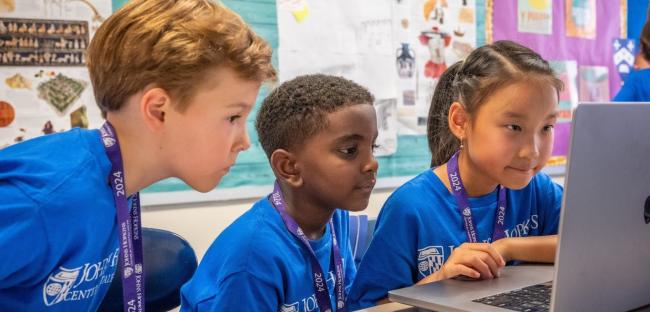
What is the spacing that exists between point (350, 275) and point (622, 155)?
85 centimetres

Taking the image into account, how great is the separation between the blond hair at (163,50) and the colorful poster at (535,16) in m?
2.12

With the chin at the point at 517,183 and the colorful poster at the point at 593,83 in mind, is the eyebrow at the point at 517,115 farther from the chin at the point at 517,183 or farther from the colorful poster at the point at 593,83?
the colorful poster at the point at 593,83

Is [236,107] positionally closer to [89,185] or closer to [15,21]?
[89,185]

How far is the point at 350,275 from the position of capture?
1479 millimetres

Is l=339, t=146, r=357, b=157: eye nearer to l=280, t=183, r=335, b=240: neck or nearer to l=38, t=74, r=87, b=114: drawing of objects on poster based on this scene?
l=280, t=183, r=335, b=240: neck

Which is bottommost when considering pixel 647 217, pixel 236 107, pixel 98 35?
pixel 647 217

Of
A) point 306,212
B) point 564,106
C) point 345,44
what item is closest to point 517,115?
point 306,212

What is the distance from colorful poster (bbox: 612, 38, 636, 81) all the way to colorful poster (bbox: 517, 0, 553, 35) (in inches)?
19.4

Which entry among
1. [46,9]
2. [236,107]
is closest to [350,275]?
[236,107]

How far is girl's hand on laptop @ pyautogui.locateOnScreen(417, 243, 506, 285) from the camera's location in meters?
1.05

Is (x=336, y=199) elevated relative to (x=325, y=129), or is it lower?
lower

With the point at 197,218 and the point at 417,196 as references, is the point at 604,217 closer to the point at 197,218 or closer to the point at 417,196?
the point at 417,196

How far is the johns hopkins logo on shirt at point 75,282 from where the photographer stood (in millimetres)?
918

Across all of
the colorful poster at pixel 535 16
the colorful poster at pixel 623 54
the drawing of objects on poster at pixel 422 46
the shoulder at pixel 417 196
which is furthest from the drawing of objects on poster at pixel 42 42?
the colorful poster at pixel 623 54
